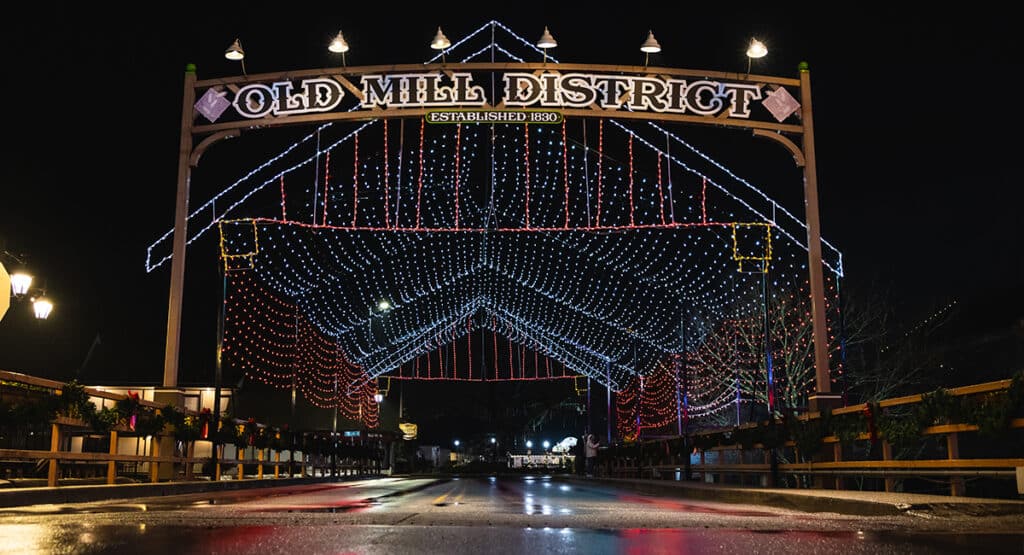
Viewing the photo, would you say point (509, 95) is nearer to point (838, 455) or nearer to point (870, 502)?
point (838, 455)

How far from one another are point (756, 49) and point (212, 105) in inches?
437

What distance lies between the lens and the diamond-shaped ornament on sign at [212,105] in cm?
2027

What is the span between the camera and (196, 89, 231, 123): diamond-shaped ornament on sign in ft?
66.5

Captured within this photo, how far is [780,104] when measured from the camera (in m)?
20.0

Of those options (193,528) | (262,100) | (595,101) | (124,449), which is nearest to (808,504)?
(193,528)

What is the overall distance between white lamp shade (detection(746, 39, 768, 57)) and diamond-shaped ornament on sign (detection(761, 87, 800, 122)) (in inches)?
72.0

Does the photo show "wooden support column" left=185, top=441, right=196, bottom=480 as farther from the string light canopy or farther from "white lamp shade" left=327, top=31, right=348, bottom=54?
"white lamp shade" left=327, top=31, right=348, bottom=54

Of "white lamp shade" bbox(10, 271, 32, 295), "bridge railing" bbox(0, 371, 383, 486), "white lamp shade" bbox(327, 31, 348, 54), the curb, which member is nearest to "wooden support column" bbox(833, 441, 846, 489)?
the curb

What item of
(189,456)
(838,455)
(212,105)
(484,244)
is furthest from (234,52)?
(484,244)

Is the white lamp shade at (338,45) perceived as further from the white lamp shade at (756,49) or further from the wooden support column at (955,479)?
the wooden support column at (955,479)

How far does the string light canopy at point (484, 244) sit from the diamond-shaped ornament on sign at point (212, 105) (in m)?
1.43

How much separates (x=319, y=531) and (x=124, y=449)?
111ft

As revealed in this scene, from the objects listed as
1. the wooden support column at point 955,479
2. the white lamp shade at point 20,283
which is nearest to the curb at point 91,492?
the white lamp shade at point 20,283

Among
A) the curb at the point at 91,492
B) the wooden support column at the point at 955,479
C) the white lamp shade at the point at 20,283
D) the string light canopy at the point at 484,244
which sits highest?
the string light canopy at the point at 484,244
